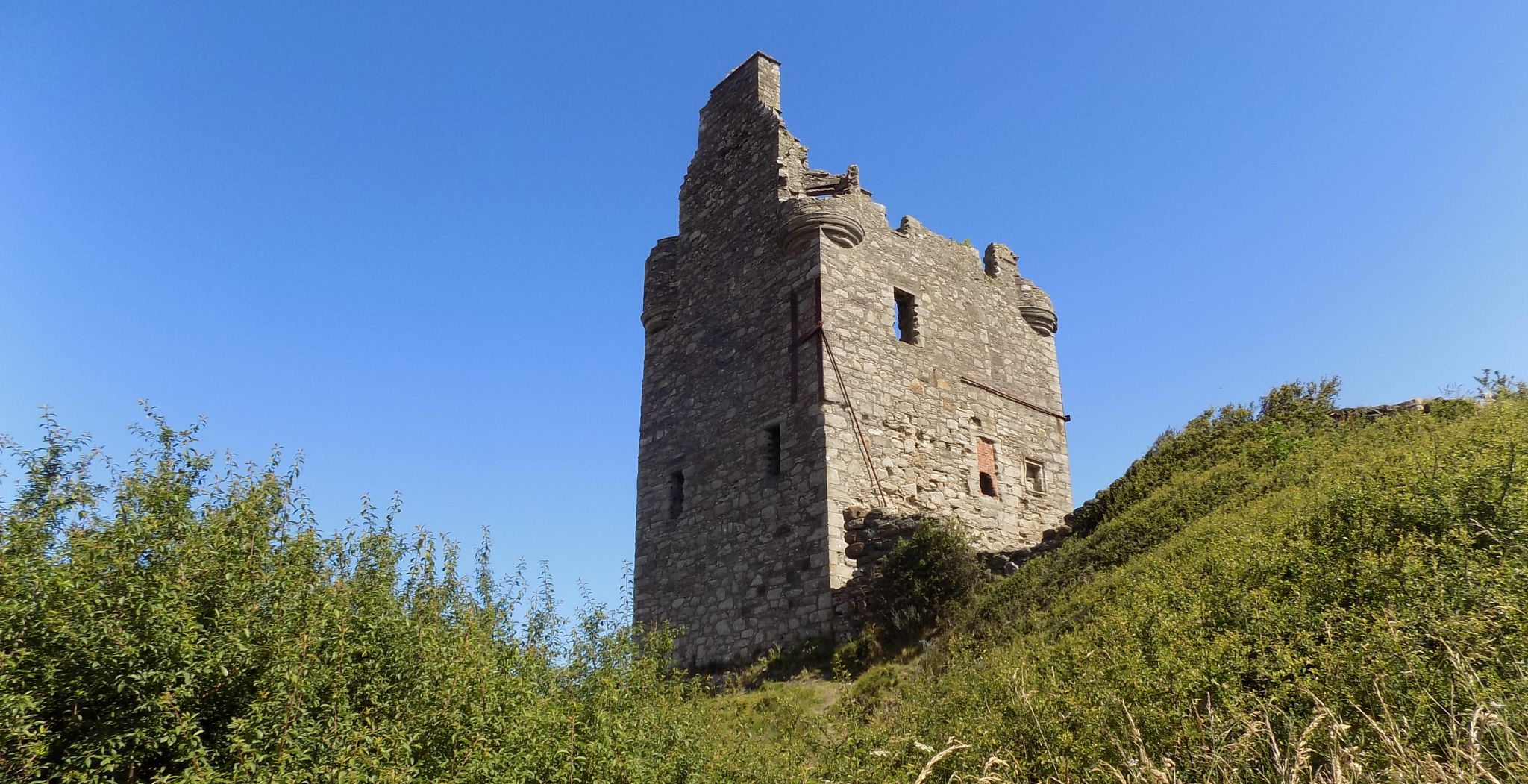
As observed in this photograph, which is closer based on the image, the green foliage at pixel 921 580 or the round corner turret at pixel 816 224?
the green foliage at pixel 921 580

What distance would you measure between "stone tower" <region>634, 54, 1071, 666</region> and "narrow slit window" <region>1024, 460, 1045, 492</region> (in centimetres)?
4

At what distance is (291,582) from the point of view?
6.27 meters

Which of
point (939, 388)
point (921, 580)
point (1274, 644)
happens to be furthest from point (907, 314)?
point (1274, 644)

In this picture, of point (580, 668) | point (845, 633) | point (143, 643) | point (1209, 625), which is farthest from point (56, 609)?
point (845, 633)

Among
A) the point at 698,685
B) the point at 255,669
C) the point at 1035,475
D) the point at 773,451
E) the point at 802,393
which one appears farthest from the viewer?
the point at 1035,475

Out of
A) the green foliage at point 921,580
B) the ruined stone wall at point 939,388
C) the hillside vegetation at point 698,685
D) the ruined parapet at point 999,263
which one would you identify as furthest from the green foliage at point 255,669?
the ruined parapet at point 999,263

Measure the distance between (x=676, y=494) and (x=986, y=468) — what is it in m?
4.80

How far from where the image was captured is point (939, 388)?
15.0 metres

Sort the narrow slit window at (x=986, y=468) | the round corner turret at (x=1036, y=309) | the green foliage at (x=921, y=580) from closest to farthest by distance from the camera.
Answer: the green foliage at (x=921, y=580) < the narrow slit window at (x=986, y=468) < the round corner turret at (x=1036, y=309)

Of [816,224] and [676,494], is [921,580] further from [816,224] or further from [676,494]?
[816,224]

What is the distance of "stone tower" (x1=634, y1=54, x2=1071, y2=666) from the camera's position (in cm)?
1327

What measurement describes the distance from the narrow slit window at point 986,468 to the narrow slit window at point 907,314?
1.96 metres

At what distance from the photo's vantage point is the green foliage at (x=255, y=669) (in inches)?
207

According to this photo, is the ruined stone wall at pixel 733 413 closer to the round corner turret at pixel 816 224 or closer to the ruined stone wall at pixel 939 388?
the round corner turret at pixel 816 224
